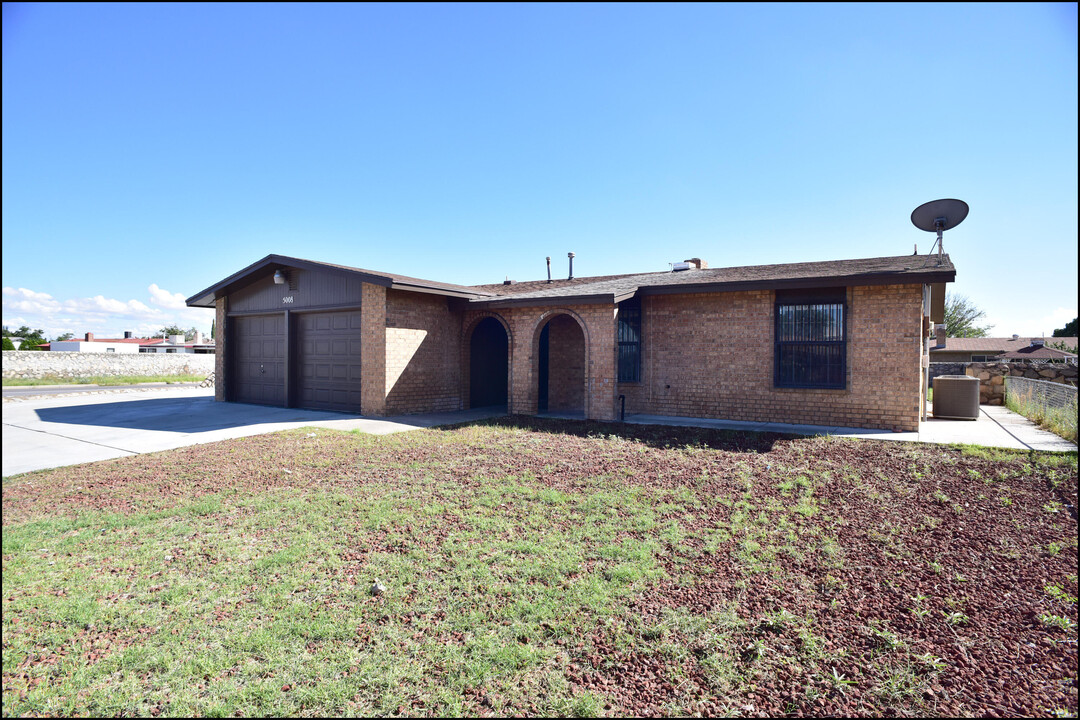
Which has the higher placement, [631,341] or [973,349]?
[973,349]

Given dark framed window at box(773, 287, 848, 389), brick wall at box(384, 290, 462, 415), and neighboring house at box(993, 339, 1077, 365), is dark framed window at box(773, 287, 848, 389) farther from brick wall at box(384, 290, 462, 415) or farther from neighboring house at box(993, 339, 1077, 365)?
neighboring house at box(993, 339, 1077, 365)

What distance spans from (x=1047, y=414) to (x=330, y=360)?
16139 mm

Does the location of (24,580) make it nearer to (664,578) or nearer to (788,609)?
(664,578)

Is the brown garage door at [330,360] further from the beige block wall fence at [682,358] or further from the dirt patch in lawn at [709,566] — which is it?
the dirt patch in lawn at [709,566]

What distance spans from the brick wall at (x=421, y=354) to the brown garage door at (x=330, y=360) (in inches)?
40.5

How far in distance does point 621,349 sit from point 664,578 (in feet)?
30.7

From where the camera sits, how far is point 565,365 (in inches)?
577

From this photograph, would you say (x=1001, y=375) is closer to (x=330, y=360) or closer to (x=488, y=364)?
(x=488, y=364)

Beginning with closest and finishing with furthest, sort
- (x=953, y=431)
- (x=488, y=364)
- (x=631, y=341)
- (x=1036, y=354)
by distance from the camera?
(x=953, y=431) < (x=631, y=341) < (x=488, y=364) < (x=1036, y=354)

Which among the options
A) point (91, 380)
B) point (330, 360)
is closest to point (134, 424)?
point (330, 360)

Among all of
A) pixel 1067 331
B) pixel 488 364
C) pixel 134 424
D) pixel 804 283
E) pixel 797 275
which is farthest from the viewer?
pixel 1067 331

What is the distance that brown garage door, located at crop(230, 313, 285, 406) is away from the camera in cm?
1488

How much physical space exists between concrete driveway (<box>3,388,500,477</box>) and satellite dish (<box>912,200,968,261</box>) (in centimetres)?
1036

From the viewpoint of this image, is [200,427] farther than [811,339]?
No
